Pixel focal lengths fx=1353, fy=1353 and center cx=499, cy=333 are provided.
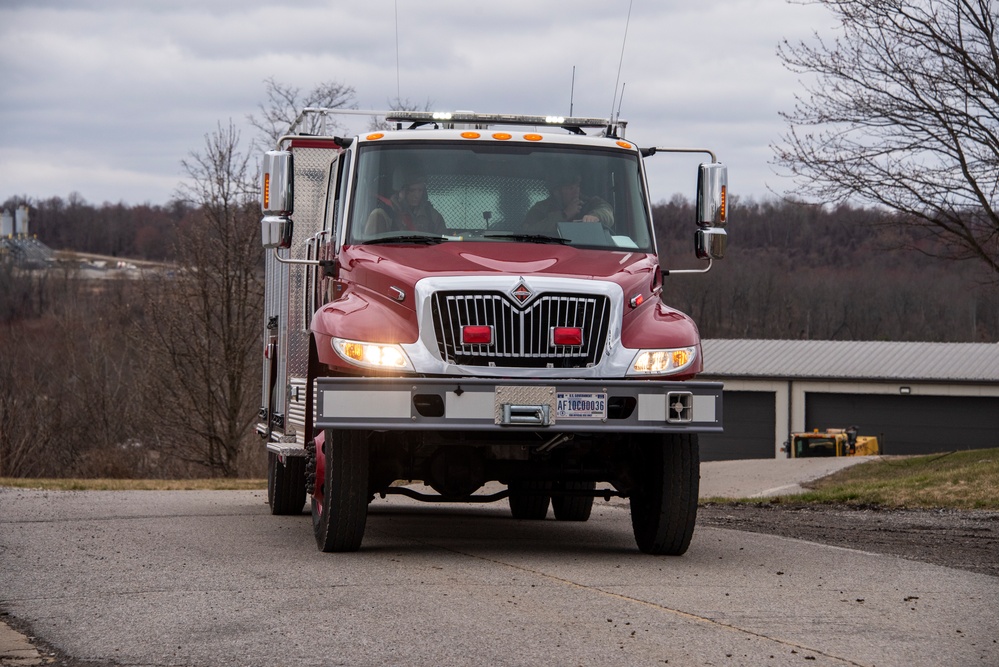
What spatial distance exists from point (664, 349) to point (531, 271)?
3.27ft

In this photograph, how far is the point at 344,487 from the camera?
866 cm

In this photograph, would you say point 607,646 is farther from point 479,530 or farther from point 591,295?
point 479,530

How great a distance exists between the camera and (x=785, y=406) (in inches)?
2184

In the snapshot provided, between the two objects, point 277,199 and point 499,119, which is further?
point 499,119

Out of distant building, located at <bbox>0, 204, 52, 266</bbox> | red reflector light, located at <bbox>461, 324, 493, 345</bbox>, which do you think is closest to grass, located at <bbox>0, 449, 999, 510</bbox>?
red reflector light, located at <bbox>461, 324, 493, 345</bbox>

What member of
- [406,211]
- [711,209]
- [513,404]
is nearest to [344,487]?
[513,404]

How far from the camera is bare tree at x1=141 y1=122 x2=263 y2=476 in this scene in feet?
119

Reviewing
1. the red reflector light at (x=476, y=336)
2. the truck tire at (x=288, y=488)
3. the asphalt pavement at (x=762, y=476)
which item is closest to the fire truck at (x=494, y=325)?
the red reflector light at (x=476, y=336)

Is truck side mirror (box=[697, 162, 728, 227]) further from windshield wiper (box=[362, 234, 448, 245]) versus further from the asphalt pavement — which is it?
the asphalt pavement

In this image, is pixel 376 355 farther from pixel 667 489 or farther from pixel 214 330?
pixel 214 330

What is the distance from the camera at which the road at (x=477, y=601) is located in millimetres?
5750

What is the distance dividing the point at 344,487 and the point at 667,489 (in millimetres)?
2145

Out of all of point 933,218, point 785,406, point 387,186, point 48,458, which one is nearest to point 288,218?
point 387,186

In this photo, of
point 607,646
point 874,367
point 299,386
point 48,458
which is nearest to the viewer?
point 607,646
